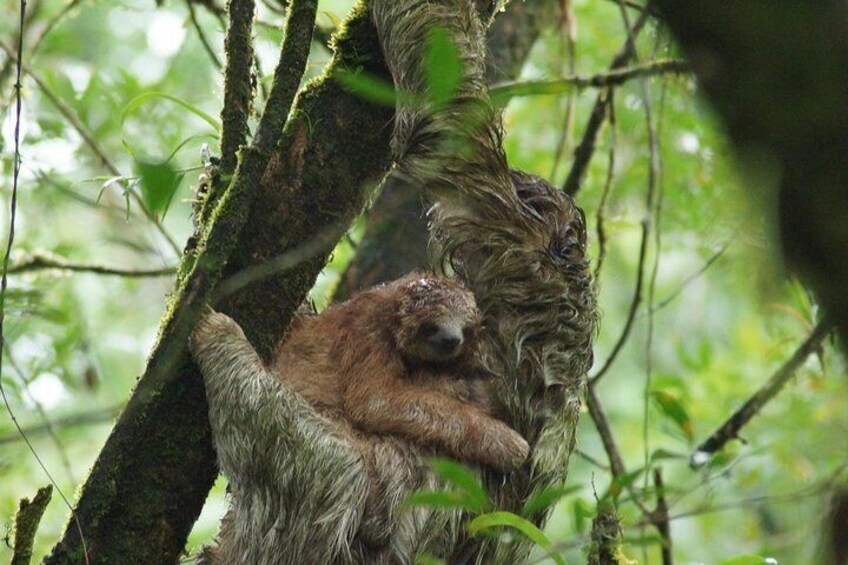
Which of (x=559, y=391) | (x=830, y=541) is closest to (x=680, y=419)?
(x=559, y=391)

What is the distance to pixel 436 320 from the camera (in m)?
6.98

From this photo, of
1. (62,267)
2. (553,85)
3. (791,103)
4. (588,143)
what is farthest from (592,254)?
(791,103)

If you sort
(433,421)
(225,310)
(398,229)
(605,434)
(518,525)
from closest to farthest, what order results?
(518,525) → (225,310) → (433,421) → (605,434) → (398,229)

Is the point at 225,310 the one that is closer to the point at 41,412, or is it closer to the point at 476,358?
the point at 41,412

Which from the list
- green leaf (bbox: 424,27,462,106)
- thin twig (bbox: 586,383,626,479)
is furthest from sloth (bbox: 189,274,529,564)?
green leaf (bbox: 424,27,462,106)

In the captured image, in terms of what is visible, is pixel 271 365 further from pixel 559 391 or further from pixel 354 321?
pixel 559 391

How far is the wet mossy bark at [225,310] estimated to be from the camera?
5691 mm

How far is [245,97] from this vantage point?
630cm

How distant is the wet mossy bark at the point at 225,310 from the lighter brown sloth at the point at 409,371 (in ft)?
1.95

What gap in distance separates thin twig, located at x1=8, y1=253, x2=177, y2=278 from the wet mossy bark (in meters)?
3.34

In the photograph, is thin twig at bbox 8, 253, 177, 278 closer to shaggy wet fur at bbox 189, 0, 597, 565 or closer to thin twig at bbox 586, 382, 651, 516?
shaggy wet fur at bbox 189, 0, 597, 565

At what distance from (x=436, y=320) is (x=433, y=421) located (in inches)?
26.0

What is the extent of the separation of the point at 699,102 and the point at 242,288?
474cm

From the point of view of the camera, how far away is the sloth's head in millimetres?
7016
